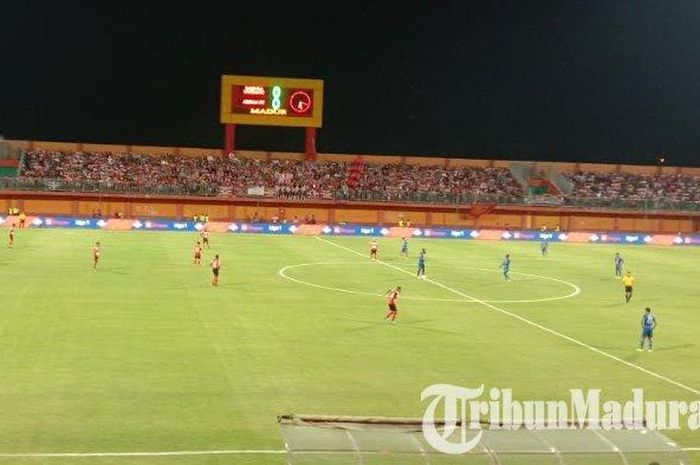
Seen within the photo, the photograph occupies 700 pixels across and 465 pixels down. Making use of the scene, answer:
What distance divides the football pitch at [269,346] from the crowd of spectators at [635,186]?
162 feet

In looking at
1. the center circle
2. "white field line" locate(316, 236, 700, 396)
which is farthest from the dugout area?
the center circle

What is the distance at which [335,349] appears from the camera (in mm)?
27203

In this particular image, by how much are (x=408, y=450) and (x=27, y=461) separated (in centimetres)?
958

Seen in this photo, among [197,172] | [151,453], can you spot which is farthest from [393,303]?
[197,172]

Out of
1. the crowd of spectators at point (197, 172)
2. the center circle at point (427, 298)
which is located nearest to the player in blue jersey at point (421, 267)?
the center circle at point (427, 298)

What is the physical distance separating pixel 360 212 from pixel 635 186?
114ft

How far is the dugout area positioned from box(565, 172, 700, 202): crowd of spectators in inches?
3616

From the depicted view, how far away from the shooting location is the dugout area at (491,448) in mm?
8852

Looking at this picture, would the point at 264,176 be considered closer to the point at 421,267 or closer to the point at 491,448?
the point at 421,267

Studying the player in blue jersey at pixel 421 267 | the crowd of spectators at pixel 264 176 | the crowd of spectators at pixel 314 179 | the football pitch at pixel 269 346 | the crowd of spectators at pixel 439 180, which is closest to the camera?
the football pitch at pixel 269 346

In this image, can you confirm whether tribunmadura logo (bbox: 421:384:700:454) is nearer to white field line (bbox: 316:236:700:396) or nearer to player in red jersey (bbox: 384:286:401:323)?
white field line (bbox: 316:236:700:396)

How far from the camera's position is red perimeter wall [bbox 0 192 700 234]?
8506 cm

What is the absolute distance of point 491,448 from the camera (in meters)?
9.16

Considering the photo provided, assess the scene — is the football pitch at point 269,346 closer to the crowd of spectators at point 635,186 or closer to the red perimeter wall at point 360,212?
the red perimeter wall at point 360,212
